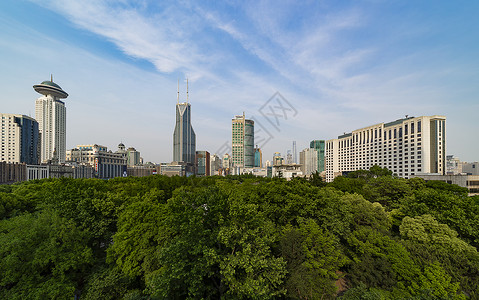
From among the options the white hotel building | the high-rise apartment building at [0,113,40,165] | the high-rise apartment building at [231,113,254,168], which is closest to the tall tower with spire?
the high-rise apartment building at [231,113,254,168]

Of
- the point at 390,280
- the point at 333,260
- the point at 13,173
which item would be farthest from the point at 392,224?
the point at 13,173

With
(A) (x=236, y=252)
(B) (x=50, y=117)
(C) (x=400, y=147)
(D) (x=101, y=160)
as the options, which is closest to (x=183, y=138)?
(D) (x=101, y=160)

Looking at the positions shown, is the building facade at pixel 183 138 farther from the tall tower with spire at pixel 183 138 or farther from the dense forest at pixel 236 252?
the dense forest at pixel 236 252

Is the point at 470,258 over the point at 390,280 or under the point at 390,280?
over

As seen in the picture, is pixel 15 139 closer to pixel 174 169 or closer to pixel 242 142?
pixel 174 169

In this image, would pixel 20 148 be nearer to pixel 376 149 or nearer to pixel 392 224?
pixel 392 224

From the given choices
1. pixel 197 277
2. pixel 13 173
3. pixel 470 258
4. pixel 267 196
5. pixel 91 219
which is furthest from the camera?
pixel 13 173

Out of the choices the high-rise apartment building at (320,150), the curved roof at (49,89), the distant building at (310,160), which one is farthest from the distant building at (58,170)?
the high-rise apartment building at (320,150)

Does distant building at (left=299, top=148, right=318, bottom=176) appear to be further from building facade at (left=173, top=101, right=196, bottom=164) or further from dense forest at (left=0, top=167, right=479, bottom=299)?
dense forest at (left=0, top=167, right=479, bottom=299)
